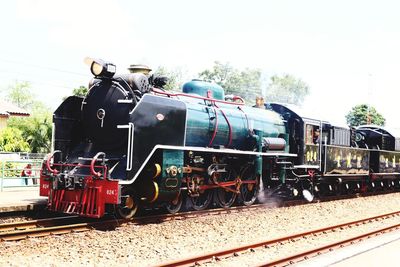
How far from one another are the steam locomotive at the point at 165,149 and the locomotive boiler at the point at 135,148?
2 cm

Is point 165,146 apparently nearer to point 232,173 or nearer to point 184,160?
point 184,160

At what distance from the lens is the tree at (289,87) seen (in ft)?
289

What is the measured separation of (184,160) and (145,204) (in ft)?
5.16

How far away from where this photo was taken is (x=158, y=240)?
8.50 metres

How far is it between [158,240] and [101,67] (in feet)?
13.2

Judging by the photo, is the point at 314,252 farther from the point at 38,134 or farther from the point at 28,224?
the point at 38,134

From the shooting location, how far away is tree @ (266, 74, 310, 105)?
289ft

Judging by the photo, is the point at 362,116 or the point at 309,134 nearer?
the point at 309,134

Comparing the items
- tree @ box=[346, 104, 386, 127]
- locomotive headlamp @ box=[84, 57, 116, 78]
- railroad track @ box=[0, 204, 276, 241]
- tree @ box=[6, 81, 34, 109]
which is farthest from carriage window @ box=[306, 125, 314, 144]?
tree @ box=[6, 81, 34, 109]

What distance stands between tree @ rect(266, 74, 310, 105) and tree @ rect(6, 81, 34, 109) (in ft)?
140

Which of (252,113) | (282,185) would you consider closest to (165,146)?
(252,113)

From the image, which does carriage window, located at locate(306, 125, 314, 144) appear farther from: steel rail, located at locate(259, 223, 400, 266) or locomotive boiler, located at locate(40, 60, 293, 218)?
steel rail, located at locate(259, 223, 400, 266)

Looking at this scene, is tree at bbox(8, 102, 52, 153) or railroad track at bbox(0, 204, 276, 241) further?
tree at bbox(8, 102, 52, 153)

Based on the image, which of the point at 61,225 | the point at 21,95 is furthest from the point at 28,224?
the point at 21,95
